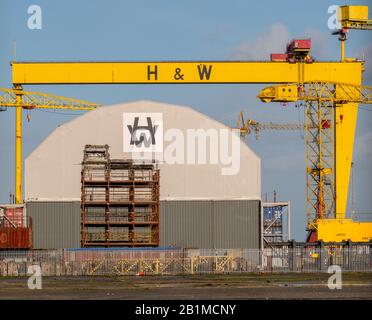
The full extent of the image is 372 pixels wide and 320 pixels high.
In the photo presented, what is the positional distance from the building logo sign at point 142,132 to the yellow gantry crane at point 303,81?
18632 millimetres

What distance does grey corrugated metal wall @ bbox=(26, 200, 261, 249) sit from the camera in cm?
7512

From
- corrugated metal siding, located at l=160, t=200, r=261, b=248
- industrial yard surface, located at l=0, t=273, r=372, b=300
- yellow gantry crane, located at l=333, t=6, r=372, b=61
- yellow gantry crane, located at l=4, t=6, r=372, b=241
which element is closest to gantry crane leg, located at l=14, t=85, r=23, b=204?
yellow gantry crane, located at l=4, t=6, r=372, b=241

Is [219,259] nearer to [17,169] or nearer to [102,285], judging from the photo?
[102,285]

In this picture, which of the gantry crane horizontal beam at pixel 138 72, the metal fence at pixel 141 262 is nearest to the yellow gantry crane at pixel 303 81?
the gantry crane horizontal beam at pixel 138 72

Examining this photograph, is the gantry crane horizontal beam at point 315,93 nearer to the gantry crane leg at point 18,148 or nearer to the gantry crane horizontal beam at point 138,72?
the gantry crane horizontal beam at point 138,72

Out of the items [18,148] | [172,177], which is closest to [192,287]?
[172,177]

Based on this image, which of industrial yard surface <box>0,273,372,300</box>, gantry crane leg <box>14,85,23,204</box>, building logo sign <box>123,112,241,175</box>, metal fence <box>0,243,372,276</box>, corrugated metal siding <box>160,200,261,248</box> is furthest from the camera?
gantry crane leg <box>14,85,23,204</box>

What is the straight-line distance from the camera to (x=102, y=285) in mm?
57156

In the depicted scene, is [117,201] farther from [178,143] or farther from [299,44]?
[299,44]

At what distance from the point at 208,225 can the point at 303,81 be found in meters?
26.3

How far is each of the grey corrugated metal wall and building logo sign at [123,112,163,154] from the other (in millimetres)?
4365

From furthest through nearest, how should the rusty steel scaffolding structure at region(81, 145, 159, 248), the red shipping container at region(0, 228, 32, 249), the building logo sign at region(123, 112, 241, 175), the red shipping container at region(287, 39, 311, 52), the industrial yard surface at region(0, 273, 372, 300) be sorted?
the red shipping container at region(287, 39, 311, 52) < the rusty steel scaffolding structure at region(81, 145, 159, 248) < the building logo sign at region(123, 112, 241, 175) < the red shipping container at region(0, 228, 32, 249) < the industrial yard surface at region(0, 273, 372, 300)

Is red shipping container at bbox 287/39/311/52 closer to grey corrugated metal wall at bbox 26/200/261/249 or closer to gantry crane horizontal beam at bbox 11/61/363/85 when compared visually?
gantry crane horizontal beam at bbox 11/61/363/85
